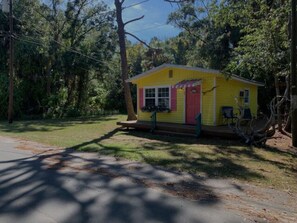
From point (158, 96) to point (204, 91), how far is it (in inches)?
105

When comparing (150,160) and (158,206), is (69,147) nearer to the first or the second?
(150,160)

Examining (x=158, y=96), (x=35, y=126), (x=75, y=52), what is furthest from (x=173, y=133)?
(x=75, y=52)

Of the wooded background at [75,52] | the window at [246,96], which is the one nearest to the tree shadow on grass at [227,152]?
the window at [246,96]

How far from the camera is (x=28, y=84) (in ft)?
76.0

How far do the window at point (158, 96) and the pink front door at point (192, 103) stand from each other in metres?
1.15

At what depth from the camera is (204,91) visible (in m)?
12.6

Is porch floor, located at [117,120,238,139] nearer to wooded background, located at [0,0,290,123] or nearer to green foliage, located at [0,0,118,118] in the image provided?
wooded background, located at [0,0,290,123]

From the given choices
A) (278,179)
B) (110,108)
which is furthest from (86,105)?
(278,179)

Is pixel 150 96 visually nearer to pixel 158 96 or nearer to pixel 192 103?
pixel 158 96

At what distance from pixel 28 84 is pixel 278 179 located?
2138 centimetres

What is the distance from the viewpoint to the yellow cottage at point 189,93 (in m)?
12.4

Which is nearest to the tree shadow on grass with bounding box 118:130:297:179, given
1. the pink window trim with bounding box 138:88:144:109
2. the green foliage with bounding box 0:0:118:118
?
the pink window trim with bounding box 138:88:144:109

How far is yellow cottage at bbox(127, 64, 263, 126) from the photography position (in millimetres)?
12430

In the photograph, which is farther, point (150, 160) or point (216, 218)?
point (150, 160)
